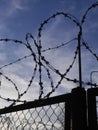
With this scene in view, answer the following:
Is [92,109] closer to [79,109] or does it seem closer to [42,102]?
[79,109]

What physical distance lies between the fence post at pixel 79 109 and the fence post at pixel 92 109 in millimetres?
48

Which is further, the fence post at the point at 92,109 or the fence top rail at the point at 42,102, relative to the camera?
the fence top rail at the point at 42,102

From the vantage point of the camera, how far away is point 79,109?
258 cm

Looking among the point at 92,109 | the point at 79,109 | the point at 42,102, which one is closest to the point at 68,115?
the point at 79,109

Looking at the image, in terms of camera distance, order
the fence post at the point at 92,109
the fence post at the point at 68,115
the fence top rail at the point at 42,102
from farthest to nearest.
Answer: the fence top rail at the point at 42,102 → the fence post at the point at 68,115 → the fence post at the point at 92,109

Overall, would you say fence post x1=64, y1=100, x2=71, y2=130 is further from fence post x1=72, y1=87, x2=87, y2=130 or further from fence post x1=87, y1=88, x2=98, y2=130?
fence post x1=87, y1=88, x2=98, y2=130

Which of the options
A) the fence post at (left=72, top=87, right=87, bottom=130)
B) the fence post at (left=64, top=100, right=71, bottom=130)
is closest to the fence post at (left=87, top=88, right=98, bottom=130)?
the fence post at (left=72, top=87, right=87, bottom=130)

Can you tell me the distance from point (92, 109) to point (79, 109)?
0.11 m

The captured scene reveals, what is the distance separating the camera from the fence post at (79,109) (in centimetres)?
254

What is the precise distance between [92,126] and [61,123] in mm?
339

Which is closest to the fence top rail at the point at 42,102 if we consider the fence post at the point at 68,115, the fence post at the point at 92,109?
the fence post at the point at 68,115

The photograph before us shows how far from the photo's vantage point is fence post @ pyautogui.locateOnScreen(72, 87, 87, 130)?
2537 mm

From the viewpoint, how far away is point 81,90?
265 centimetres

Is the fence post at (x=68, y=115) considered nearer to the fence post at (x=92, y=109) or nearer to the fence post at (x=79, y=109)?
the fence post at (x=79, y=109)
